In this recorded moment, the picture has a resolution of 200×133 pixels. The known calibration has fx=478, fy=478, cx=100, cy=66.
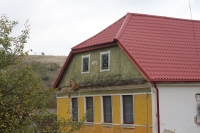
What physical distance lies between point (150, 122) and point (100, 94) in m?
4.35

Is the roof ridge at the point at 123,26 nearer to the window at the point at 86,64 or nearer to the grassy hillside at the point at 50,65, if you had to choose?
the window at the point at 86,64

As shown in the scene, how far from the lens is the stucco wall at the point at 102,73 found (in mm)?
22078

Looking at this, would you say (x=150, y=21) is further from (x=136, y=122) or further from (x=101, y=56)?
(x=136, y=122)

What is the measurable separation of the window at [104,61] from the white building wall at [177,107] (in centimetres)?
403

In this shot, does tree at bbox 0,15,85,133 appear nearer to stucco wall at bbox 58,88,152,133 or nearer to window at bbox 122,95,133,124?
stucco wall at bbox 58,88,152,133

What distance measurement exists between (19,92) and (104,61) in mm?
10852

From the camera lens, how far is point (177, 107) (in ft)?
68.9

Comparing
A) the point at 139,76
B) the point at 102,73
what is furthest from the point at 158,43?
the point at 102,73

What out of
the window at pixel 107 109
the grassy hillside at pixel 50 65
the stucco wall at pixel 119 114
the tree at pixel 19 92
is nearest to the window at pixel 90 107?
the stucco wall at pixel 119 114

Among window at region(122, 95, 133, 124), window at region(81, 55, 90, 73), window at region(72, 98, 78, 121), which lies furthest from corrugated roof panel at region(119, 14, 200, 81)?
window at region(72, 98, 78, 121)

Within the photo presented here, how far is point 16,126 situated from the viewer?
1332 centimetres

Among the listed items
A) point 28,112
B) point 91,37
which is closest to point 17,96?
point 28,112

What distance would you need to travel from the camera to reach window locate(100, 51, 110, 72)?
23.7m

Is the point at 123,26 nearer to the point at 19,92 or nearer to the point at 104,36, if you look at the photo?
the point at 104,36
